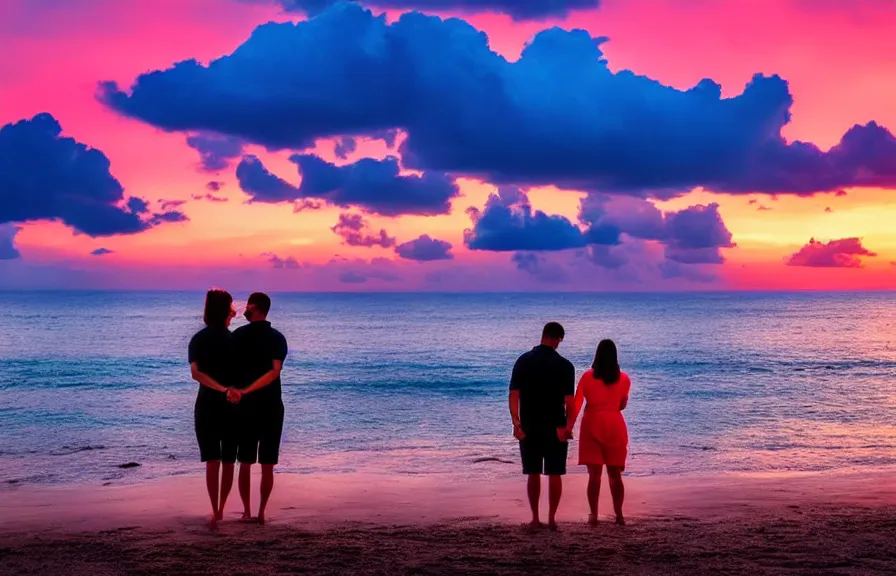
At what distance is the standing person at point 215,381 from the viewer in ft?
25.9

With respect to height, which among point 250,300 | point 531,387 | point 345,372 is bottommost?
point 345,372

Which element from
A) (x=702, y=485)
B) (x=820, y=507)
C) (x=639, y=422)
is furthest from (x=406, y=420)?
(x=820, y=507)

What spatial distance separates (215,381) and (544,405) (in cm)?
321

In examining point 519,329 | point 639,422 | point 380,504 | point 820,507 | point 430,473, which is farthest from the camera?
point 519,329

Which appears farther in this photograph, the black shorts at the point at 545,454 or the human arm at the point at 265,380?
the black shorts at the point at 545,454

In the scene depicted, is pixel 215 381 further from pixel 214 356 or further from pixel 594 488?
pixel 594 488

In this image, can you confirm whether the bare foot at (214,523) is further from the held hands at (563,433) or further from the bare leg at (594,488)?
the bare leg at (594,488)

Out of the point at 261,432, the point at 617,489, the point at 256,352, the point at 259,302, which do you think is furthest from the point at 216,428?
the point at 617,489

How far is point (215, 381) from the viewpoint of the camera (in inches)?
312

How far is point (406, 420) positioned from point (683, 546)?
1620 centimetres

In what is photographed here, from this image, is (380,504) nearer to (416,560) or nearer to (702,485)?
(416,560)

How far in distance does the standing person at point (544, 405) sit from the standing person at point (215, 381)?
2.79 m

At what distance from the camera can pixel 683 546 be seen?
24.5ft

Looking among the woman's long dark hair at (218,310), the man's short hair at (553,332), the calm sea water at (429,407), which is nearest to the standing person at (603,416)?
the man's short hair at (553,332)
